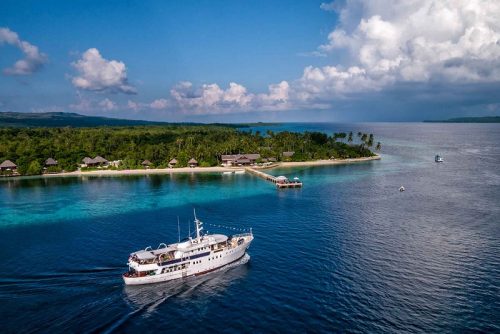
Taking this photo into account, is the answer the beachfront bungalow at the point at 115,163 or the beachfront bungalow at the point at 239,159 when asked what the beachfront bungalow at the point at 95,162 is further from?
the beachfront bungalow at the point at 239,159

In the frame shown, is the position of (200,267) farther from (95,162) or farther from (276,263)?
(95,162)

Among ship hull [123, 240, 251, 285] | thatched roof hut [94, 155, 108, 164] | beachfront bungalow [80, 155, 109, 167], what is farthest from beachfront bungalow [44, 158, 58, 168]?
ship hull [123, 240, 251, 285]

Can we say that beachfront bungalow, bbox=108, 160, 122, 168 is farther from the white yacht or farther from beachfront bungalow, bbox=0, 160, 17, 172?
the white yacht

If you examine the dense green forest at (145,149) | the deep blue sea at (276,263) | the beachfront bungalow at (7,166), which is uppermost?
the dense green forest at (145,149)

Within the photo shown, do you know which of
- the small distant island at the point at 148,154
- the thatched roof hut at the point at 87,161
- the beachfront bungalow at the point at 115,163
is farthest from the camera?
the thatched roof hut at the point at 87,161

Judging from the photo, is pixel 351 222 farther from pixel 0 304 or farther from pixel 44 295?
pixel 0 304

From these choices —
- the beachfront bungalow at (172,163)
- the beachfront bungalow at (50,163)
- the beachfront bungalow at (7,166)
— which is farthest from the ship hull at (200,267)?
the beachfront bungalow at (7,166)
